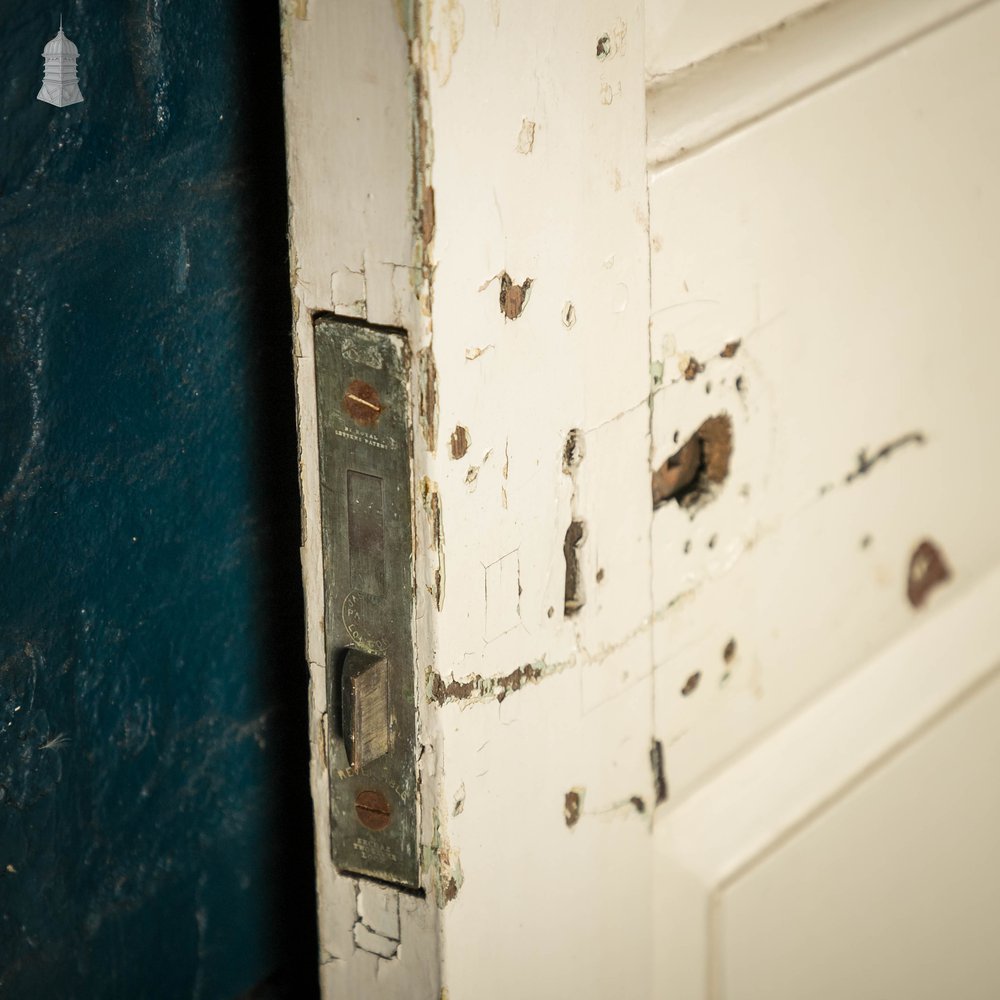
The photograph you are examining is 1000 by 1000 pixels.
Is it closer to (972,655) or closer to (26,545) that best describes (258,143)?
(26,545)

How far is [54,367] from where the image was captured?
0.73 metres

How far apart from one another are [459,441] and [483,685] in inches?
5.7

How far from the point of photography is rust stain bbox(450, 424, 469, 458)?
0.67 meters

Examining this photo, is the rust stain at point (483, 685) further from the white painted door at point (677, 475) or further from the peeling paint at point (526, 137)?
the peeling paint at point (526, 137)

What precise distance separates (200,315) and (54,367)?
10 centimetres

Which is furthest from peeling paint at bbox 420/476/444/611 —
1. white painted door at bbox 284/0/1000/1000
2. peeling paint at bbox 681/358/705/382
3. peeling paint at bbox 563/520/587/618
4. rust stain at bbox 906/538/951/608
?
rust stain at bbox 906/538/951/608

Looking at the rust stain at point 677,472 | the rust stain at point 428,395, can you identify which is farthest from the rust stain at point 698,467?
the rust stain at point 428,395

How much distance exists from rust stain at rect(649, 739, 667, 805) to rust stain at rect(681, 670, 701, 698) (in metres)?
0.04

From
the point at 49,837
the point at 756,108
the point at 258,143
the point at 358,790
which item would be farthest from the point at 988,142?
the point at 49,837

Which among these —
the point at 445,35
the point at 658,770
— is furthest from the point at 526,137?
the point at 658,770

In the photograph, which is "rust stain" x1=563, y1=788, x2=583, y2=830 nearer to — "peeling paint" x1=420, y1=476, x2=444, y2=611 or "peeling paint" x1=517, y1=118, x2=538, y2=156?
"peeling paint" x1=420, y1=476, x2=444, y2=611

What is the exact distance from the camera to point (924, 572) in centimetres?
110

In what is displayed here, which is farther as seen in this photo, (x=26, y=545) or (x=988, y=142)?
(x=988, y=142)

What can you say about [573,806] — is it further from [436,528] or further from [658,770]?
[436,528]
